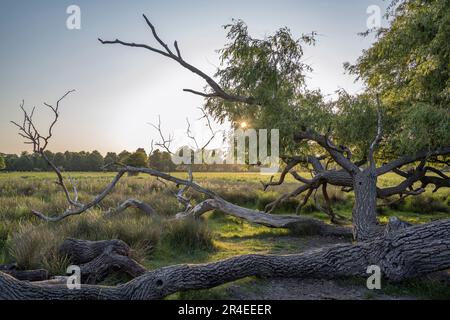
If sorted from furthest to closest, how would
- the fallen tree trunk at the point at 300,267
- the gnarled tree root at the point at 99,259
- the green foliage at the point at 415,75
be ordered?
the green foliage at the point at 415,75
the gnarled tree root at the point at 99,259
the fallen tree trunk at the point at 300,267

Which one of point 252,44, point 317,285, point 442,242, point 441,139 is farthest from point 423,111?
point 317,285

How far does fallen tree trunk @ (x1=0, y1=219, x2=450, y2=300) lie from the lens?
4395 millimetres

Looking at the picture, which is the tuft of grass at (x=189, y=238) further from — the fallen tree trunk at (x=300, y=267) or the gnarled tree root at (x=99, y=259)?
the fallen tree trunk at (x=300, y=267)

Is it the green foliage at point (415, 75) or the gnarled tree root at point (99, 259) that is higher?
the green foliage at point (415, 75)

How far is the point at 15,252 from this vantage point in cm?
652

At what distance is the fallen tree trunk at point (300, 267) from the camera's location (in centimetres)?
439

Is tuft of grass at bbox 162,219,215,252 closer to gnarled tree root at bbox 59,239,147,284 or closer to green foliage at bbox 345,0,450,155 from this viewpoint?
gnarled tree root at bbox 59,239,147,284

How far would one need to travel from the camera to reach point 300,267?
18.7 ft

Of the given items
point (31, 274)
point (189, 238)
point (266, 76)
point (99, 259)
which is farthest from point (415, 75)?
point (31, 274)

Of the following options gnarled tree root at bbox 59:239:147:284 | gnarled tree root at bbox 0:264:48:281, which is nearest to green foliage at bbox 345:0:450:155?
gnarled tree root at bbox 59:239:147:284

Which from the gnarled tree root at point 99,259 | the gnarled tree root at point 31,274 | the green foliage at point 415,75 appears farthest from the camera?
the green foliage at point 415,75

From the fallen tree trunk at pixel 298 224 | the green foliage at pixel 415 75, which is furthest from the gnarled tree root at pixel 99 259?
the green foliage at pixel 415 75

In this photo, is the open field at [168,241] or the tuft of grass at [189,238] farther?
the tuft of grass at [189,238]
